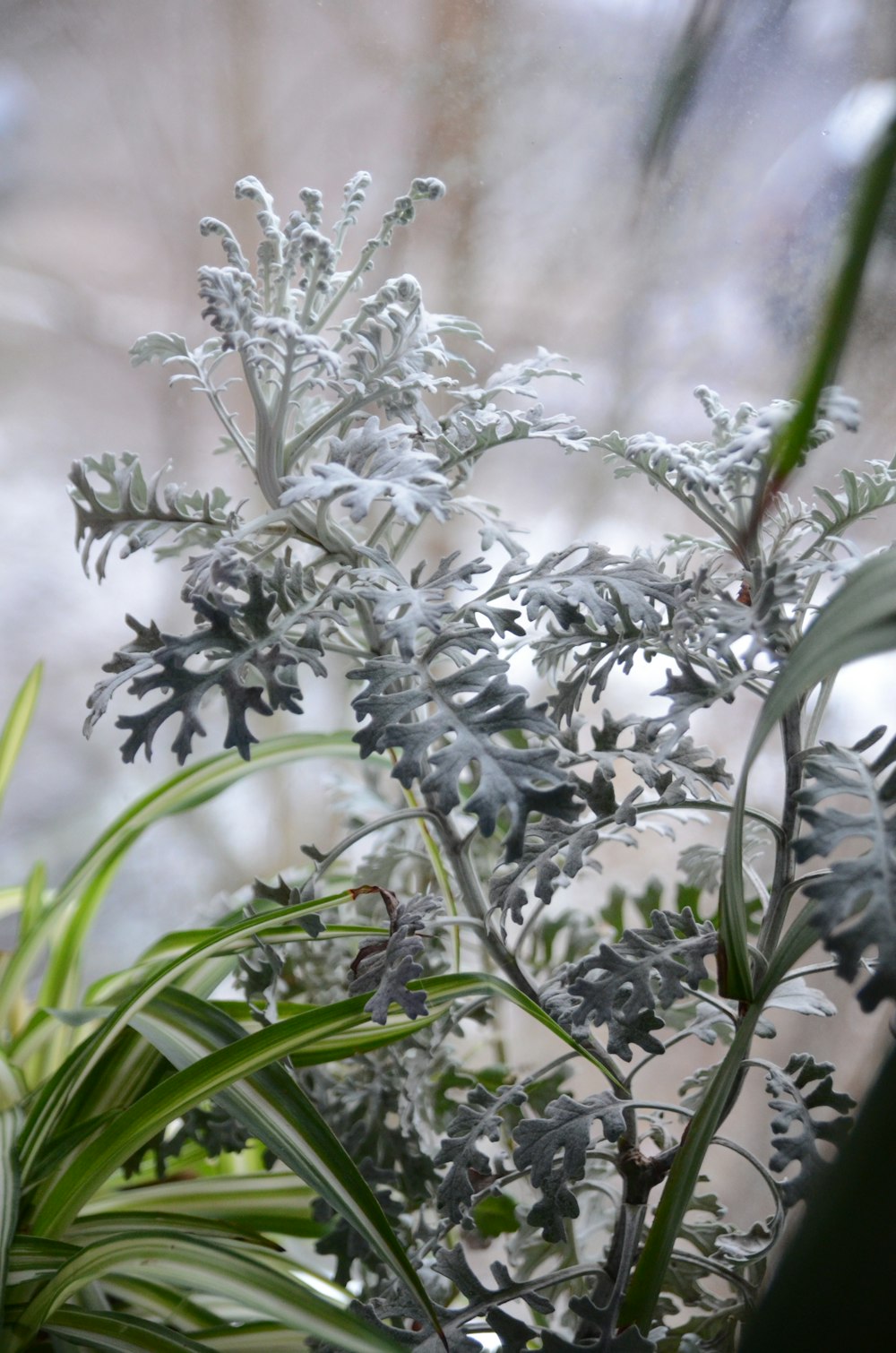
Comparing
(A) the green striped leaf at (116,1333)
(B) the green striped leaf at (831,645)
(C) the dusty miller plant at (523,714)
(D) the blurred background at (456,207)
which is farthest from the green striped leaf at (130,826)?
(B) the green striped leaf at (831,645)

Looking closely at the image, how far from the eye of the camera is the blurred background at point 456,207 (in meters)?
0.79

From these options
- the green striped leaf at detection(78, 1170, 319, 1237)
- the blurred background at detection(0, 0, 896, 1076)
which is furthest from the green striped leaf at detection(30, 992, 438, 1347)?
the blurred background at detection(0, 0, 896, 1076)

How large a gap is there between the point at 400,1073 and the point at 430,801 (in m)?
0.25

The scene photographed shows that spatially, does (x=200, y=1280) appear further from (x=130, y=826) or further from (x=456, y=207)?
(x=456, y=207)

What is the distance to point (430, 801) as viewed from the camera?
577mm

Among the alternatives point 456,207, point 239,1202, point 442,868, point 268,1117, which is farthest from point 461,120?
point 239,1202

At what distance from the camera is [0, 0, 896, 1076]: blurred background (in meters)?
0.79

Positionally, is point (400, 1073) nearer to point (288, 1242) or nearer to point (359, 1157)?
point (359, 1157)

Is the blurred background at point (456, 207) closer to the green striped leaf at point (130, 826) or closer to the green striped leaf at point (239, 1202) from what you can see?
the green striped leaf at point (130, 826)

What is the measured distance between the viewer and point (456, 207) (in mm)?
926

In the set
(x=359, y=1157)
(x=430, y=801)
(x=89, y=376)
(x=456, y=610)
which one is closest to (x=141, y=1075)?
(x=359, y=1157)

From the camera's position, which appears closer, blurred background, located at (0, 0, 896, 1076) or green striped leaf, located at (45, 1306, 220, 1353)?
green striped leaf, located at (45, 1306, 220, 1353)

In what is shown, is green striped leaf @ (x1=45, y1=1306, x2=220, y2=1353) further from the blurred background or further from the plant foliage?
the blurred background

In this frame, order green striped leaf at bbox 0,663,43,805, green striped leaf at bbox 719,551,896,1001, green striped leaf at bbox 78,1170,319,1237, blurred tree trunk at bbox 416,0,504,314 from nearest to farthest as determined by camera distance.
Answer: green striped leaf at bbox 719,551,896,1001 < green striped leaf at bbox 78,1170,319,1237 < blurred tree trunk at bbox 416,0,504,314 < green striped leaf at bbox 0,663,43,805
